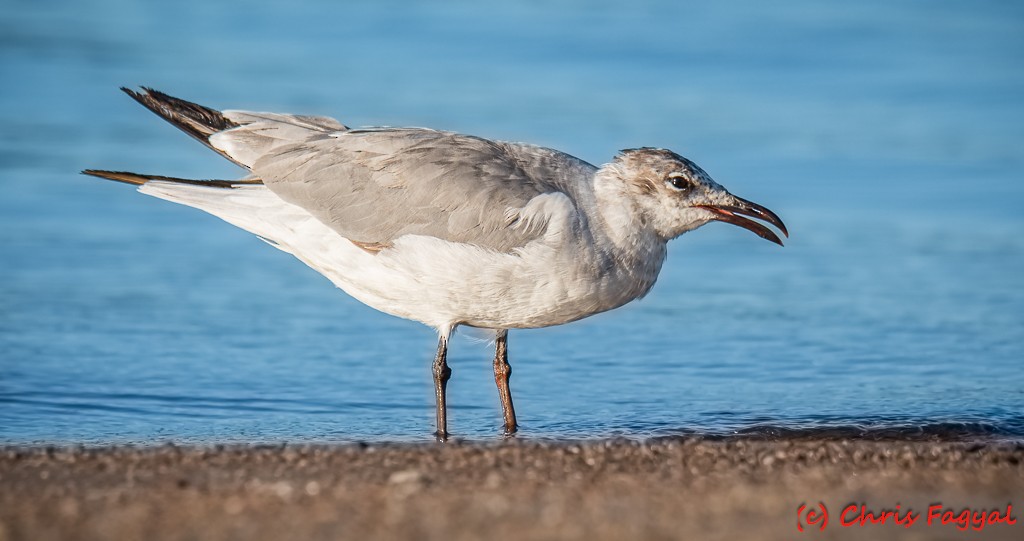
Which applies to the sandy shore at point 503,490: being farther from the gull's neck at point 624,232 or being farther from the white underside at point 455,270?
the gull's neck at point 624,232

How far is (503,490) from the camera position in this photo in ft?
19.9

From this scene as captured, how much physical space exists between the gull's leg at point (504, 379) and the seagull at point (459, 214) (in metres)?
0.06

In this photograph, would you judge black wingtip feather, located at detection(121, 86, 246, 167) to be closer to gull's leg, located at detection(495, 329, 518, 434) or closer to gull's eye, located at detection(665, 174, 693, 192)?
gull's leg, located at detection(495, 329, 518, 434)

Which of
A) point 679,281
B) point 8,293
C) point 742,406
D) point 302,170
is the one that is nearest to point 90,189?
point 8,293

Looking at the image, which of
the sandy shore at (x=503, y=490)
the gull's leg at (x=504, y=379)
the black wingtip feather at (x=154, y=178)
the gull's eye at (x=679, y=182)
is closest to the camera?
the sandy shore at (x=503, y=490)

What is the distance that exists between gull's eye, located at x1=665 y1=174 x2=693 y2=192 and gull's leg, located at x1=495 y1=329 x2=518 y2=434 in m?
1.50

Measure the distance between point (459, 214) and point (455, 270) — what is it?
0.33 metres

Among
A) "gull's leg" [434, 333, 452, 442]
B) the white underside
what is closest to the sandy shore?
the white underside

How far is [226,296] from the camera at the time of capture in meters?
12.0

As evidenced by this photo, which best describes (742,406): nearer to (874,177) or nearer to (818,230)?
(818,230)

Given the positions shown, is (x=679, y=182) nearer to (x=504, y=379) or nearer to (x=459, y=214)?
(x=459, y=214)

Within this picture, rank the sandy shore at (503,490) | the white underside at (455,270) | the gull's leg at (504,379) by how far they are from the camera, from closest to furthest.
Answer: the sandy shore at (503,490)
the white underside at (455,270)
the gull's leg at (504,379)

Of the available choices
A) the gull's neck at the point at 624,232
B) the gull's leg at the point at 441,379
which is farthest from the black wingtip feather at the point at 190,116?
the gull's neck at the point at 624,232

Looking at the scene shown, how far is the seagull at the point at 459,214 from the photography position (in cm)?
795
